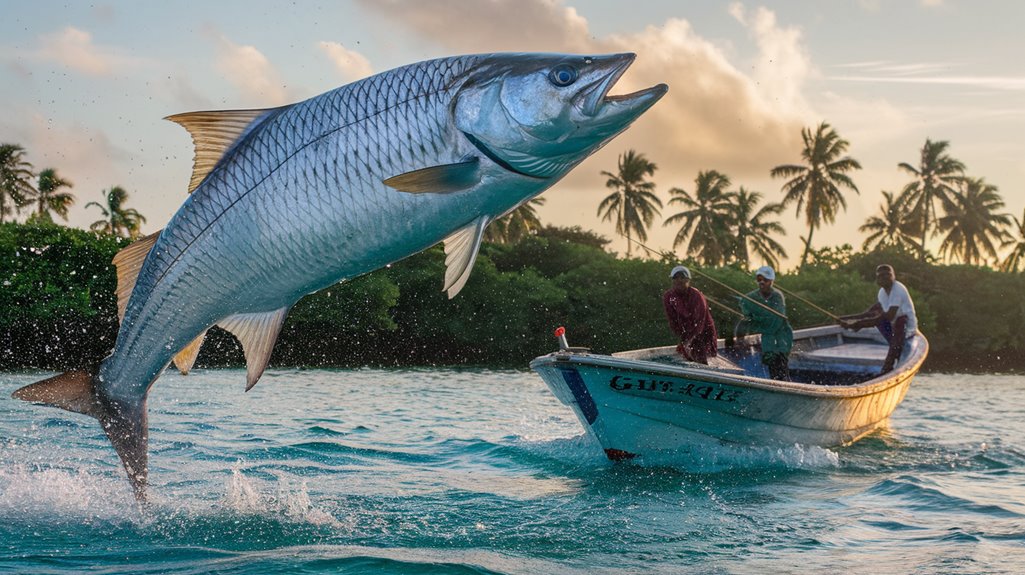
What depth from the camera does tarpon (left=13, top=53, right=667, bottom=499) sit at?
331cm

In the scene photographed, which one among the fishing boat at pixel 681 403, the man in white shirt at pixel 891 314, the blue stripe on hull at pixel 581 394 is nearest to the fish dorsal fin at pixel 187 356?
the fishing boat at pixel 681 403

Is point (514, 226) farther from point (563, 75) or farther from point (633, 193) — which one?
point (563, 75)

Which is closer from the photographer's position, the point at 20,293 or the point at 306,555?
the point at 306,555

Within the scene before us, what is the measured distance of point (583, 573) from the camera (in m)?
6.26

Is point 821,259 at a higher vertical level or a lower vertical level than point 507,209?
higher

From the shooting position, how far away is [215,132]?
3770mm

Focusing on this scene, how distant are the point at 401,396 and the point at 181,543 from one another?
14143 mm

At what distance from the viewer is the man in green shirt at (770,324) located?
501 inches

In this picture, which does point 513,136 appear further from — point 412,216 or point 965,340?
point 965,340

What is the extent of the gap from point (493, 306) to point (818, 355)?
27.6 m

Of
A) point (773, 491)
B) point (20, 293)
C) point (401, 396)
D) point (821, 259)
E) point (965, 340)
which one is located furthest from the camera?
point (821, 259)

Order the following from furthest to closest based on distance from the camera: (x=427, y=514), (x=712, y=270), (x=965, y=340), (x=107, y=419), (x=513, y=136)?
(x=965, y=340) → (x=712, y=270) → (x=427, y=514) → (x=107, y=419) → (x=513, y=136)

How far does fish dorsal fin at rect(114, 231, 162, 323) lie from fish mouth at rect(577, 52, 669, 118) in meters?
1.93

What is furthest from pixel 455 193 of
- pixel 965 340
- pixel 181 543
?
pixel 965 340
